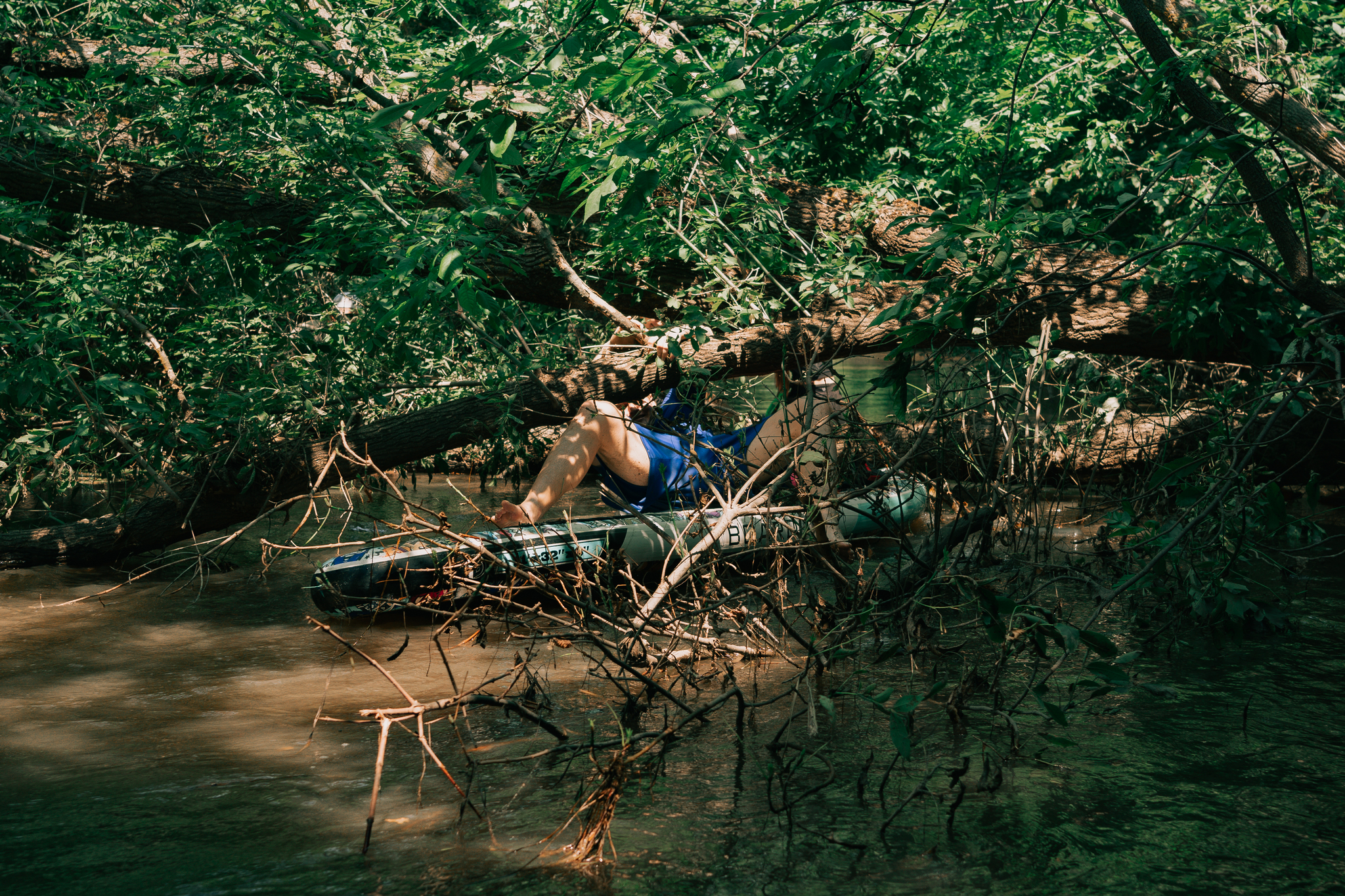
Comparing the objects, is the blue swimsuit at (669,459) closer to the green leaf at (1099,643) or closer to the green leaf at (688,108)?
the green leaf at (688,108)

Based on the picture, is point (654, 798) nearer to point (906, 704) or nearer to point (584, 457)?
point (906, 704)

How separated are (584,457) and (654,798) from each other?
2.68 m

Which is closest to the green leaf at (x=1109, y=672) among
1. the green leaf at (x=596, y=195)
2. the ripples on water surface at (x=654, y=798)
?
the ripples on water surface at (x=654, y=798)

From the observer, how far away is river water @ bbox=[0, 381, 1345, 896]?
254 centimetres

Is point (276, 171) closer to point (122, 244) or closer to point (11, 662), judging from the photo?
point (122, 244)

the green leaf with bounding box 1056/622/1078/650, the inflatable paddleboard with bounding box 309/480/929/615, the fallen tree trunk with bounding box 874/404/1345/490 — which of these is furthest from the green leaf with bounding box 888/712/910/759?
A: the fallen tree trunk with bounding box 874/404/1345/490

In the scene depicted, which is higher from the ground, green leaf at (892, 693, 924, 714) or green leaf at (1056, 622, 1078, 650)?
green leaf at (1056, 622, 1078, 650)

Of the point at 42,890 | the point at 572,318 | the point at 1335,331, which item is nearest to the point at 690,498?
the point at 572,318

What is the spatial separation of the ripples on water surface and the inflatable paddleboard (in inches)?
19.8

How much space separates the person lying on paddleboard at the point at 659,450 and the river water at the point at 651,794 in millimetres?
1013

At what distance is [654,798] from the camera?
300cm

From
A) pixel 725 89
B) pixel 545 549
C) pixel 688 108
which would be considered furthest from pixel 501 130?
pixel 545 549

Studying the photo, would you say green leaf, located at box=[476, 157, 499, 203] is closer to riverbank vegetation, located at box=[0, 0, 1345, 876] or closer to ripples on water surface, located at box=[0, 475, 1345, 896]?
riverbank vegetation, located at box=[0, 0, 1345, 876]

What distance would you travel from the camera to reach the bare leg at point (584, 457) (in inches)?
205
